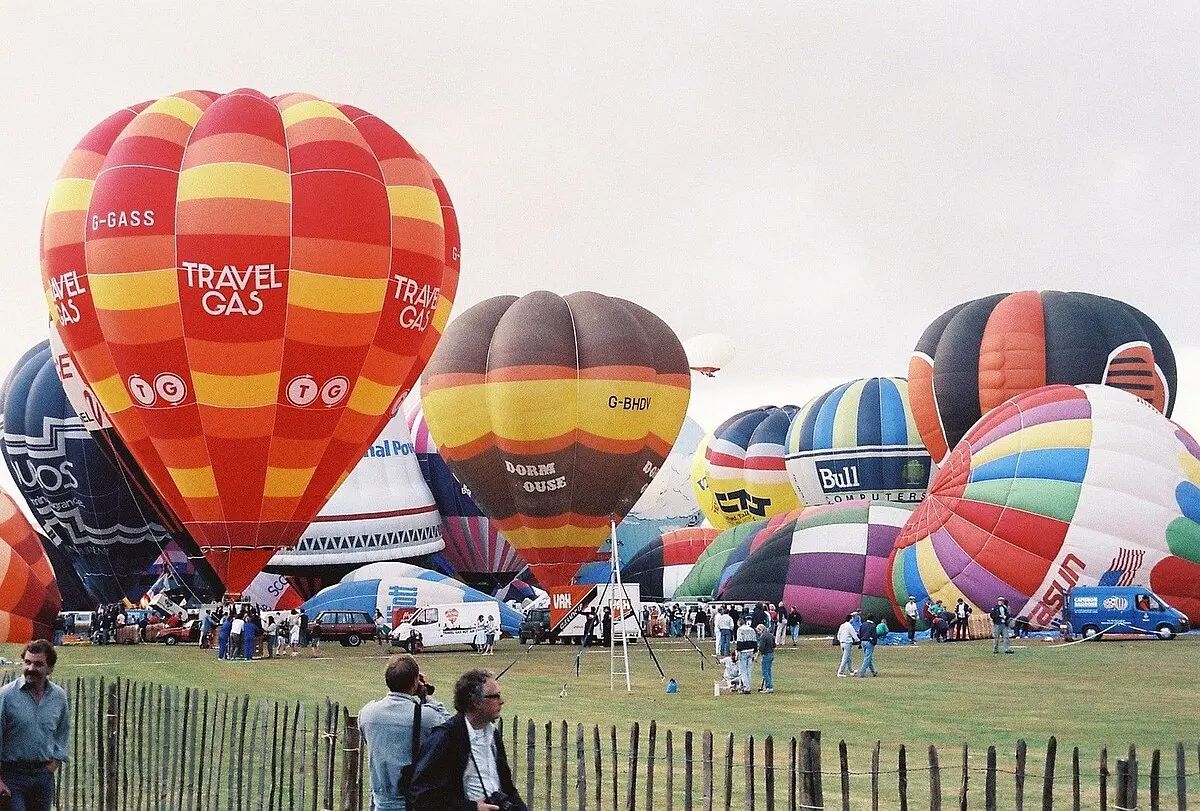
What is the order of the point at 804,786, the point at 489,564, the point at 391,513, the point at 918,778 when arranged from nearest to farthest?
1. the point at 804,786
2. the point at 918,778
3. the point at 391,513
4. the point at 489,564

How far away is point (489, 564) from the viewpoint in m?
55.7

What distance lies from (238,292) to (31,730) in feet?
61.9

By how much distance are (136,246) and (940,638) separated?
59.4ft

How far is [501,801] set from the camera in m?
6.43

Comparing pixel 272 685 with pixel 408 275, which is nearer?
pixel 272 685

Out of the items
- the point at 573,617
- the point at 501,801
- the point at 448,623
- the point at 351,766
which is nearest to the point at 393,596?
the point at 448,623

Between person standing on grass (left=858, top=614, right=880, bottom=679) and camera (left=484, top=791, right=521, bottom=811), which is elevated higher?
camera (left=484, top=791, right=521, bottom=811)

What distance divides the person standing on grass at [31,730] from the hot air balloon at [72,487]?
36.1 m

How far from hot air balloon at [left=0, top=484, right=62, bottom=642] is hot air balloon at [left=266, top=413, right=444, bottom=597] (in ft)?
54.0

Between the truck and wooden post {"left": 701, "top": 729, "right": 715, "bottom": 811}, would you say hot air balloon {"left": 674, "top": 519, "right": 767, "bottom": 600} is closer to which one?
the truck

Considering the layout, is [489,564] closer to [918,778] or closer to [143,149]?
[143,149]

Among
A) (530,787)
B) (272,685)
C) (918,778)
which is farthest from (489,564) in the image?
(530,787)

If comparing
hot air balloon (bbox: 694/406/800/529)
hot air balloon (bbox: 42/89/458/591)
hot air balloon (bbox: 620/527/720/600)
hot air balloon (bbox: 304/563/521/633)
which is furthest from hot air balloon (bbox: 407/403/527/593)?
hot air balloon (bbox: 42/89/458/591)

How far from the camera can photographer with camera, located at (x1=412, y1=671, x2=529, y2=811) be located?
250 inches
